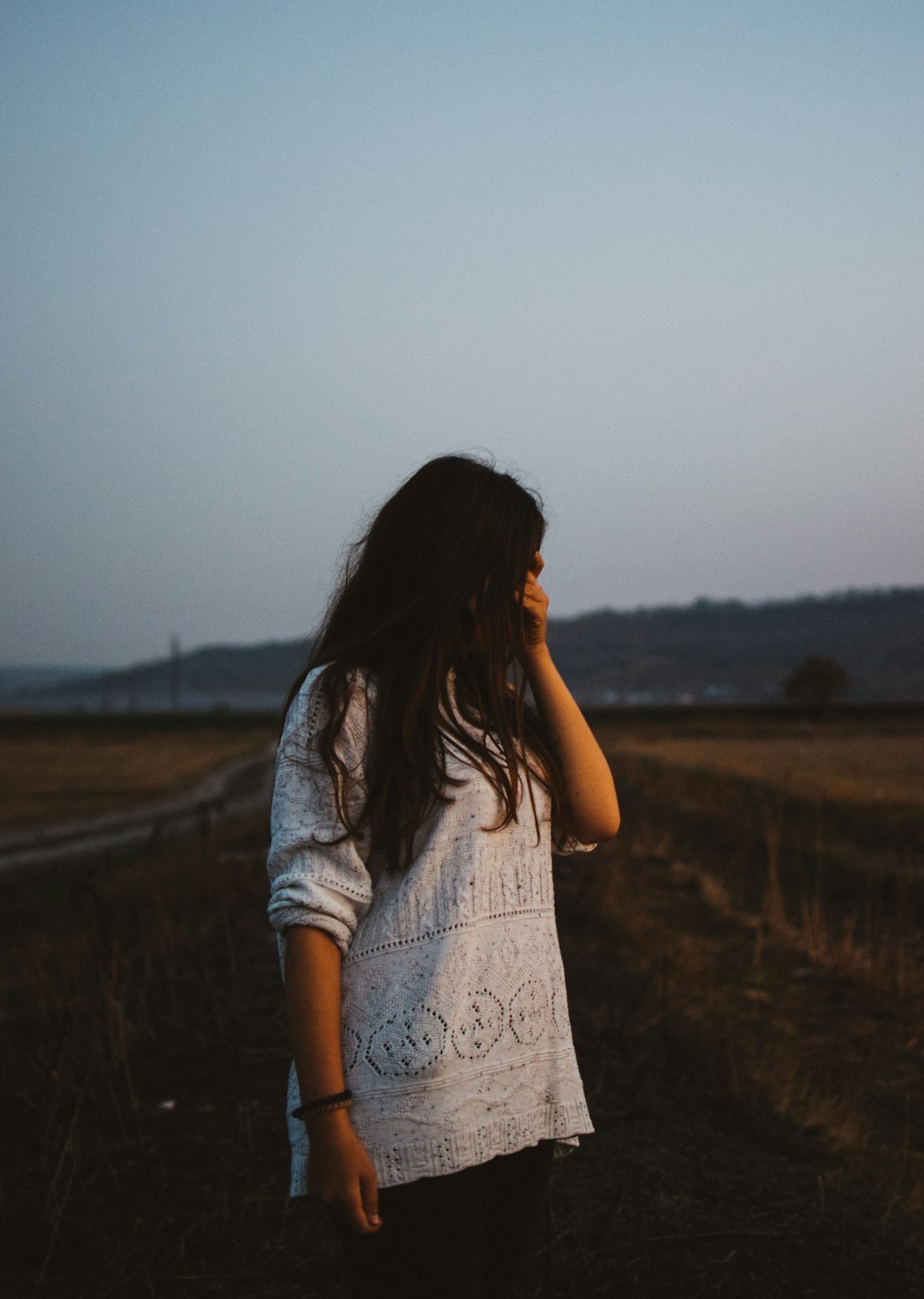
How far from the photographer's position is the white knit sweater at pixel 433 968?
4.84 ft

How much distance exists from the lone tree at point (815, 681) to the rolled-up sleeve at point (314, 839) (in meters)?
62.1

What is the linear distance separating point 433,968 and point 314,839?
24 cm

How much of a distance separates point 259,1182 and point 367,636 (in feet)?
6.87

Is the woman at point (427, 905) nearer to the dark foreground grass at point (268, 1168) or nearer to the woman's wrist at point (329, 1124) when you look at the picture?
the woman's wrist at point (329, 1124)

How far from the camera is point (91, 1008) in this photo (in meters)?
3.80

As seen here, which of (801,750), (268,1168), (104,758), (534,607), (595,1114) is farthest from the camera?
(104,758)

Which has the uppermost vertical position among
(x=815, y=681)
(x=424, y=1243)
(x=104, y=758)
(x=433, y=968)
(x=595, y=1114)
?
(x=433, y=968)

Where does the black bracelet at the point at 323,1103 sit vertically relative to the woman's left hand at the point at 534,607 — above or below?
below

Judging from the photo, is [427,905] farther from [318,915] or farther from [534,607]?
[534,607]

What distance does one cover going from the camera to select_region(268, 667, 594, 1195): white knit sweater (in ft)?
4.84

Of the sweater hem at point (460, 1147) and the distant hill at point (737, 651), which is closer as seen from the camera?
the sweater hem at point (460, 1147)

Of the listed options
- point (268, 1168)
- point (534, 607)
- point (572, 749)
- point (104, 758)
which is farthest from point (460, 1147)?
point (104, 758)

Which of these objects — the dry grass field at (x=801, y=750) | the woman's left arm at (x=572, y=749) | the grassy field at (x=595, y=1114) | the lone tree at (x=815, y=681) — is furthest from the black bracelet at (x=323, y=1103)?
the lone tree at (x=815, y=681)

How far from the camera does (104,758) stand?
140 feet
